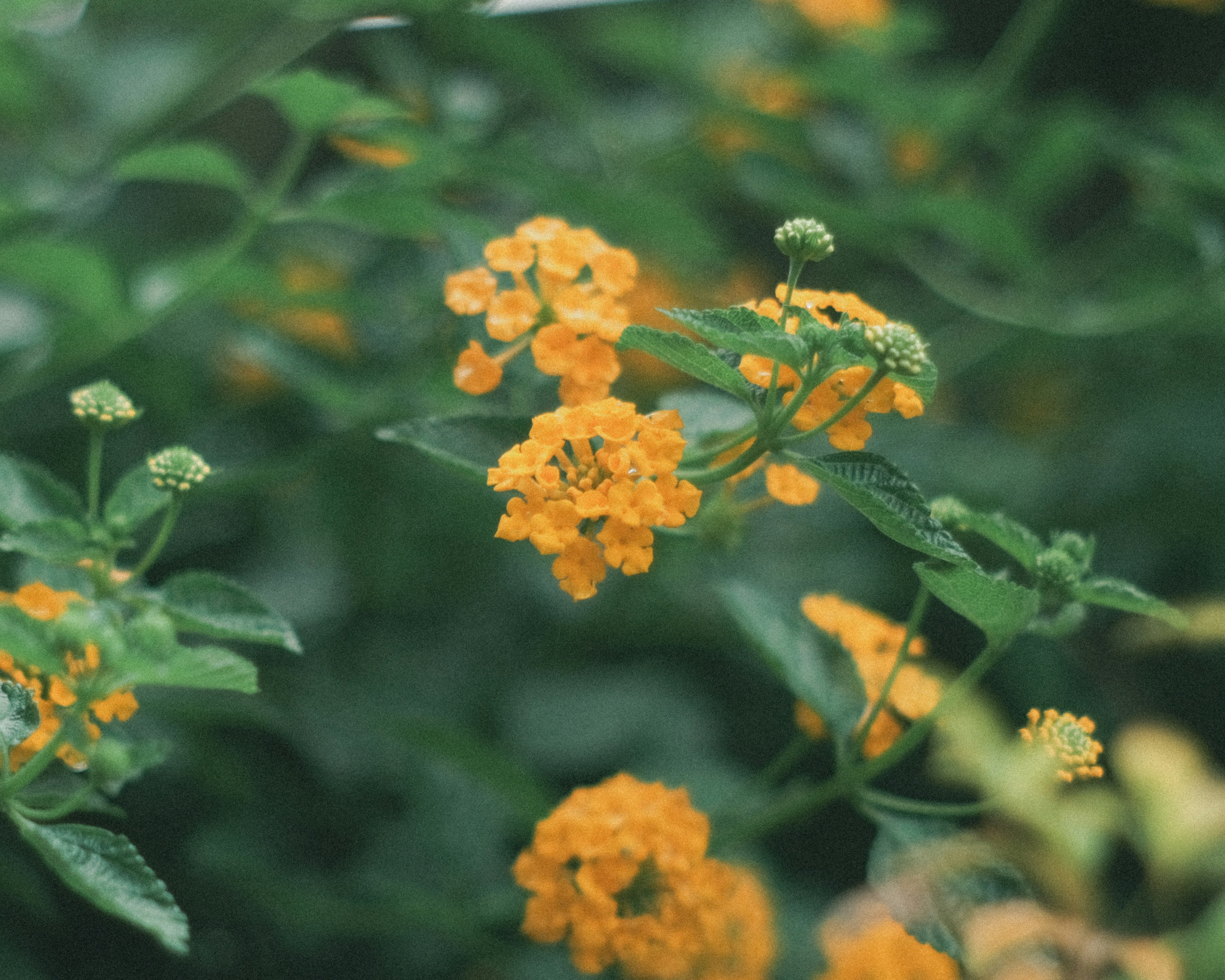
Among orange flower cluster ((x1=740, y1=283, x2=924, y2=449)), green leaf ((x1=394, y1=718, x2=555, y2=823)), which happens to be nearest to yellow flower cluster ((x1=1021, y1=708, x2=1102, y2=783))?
orange flower cluster ((x1=740, y1=283, x2=924, y2=449))

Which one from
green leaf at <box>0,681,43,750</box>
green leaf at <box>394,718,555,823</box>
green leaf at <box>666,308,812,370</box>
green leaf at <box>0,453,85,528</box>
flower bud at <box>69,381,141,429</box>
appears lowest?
green leaf at <box>394,718,555,823</box>

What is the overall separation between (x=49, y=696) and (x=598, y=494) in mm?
→ 477

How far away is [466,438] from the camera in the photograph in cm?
92

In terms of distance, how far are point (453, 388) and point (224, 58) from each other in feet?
2.94

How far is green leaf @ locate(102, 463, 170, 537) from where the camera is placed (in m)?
0.92

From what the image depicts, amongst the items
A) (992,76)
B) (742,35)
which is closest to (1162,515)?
(992,76)

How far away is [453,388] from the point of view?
1170 mm

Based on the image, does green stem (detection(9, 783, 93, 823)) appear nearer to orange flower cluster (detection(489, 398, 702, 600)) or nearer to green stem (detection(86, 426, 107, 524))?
green stem (detection(86, 426, 107, 524))

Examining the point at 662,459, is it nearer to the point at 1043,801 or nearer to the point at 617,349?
the point at 617,349

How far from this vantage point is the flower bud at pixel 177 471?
2.85 feet

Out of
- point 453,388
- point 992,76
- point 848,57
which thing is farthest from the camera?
point 992,76

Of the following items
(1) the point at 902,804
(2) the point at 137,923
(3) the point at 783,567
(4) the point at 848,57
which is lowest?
(3) the point at 783,567

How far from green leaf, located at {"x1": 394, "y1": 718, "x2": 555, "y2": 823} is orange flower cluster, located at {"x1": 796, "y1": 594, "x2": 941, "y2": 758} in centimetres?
34

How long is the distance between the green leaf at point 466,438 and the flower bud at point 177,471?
0.15 m
